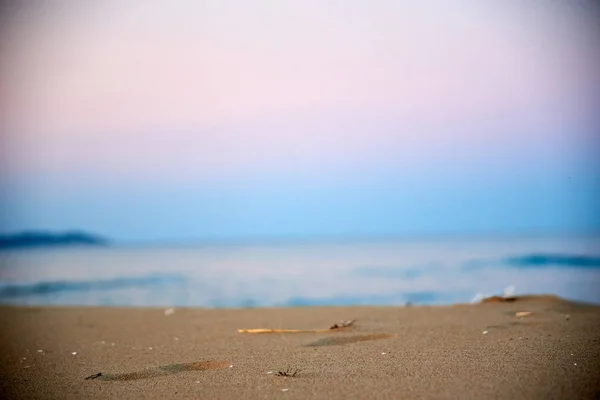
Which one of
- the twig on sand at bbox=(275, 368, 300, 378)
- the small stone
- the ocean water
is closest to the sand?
the twig on sand at bbox=(275, 368, 300, 378)

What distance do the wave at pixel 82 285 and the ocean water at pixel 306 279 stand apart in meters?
0.01

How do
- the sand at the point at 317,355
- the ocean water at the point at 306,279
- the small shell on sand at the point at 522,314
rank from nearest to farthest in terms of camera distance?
1. the sand at the point at 317,355
2. the small shell on sand at the point at 522,314
3. the ocean water at the point at 306,279

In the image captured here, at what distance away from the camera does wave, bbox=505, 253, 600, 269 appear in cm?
1085

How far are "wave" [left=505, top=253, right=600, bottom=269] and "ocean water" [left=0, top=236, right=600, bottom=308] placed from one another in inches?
0.7

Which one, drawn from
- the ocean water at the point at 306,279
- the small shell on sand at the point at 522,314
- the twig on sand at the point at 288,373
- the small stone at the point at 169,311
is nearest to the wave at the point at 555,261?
the ocean water at the point at 306,279

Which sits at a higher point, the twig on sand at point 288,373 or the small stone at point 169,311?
the small stone at point 169,311

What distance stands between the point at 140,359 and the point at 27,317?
260cm

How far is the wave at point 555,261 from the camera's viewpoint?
1085 centimetres

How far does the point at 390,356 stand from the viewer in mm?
3656

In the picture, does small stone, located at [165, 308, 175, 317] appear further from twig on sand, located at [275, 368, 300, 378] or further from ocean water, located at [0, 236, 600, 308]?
twig on sand, located at [275, 368, 300, 378]

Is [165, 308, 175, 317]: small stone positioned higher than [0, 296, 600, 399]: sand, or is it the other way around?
[165, 308, 175, 317]: small stone

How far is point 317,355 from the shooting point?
12.4ft

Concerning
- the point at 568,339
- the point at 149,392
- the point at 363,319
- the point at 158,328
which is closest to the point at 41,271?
the point at 158,328

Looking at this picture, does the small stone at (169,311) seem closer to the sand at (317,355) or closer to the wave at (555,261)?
the sand at (317,355)
